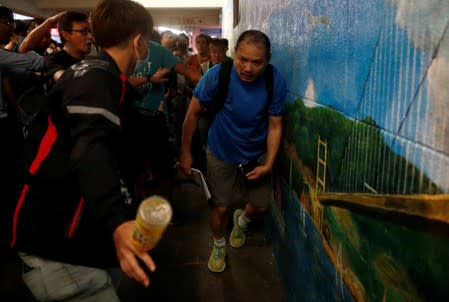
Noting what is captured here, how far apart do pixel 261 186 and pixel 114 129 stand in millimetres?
1857

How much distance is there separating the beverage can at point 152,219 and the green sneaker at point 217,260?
2.14 meters

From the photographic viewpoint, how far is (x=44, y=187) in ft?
4.36

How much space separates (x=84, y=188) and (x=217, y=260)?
2.05 metres

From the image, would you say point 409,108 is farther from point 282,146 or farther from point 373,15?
point 282,146

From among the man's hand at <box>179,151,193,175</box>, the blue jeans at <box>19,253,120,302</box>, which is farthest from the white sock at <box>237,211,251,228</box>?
the blue jeans at <box>19,253,120,302</box>

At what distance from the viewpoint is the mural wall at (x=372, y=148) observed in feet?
3.02

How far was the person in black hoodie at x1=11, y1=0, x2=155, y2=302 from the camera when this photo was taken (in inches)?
46.7

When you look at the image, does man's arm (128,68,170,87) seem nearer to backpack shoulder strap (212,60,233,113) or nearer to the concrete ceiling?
backpack shoulder strap (212,60,233,113)

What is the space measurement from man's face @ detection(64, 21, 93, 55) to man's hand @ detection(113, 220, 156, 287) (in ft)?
6.52

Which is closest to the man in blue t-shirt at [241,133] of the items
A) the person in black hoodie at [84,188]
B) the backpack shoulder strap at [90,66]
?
the person in black hoodie at [84,188]

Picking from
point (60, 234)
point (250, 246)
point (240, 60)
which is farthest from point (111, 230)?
point (250, 246)

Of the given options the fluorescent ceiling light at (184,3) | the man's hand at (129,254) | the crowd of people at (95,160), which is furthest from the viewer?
the fluorescent ceiling light at (184,3)

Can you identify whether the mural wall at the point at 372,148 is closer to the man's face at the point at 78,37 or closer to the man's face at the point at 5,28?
the man's face at the point at 78,37

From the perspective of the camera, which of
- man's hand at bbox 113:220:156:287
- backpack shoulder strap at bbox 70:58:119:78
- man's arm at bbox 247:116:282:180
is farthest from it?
man's arm at bbox 247:116:282:180
